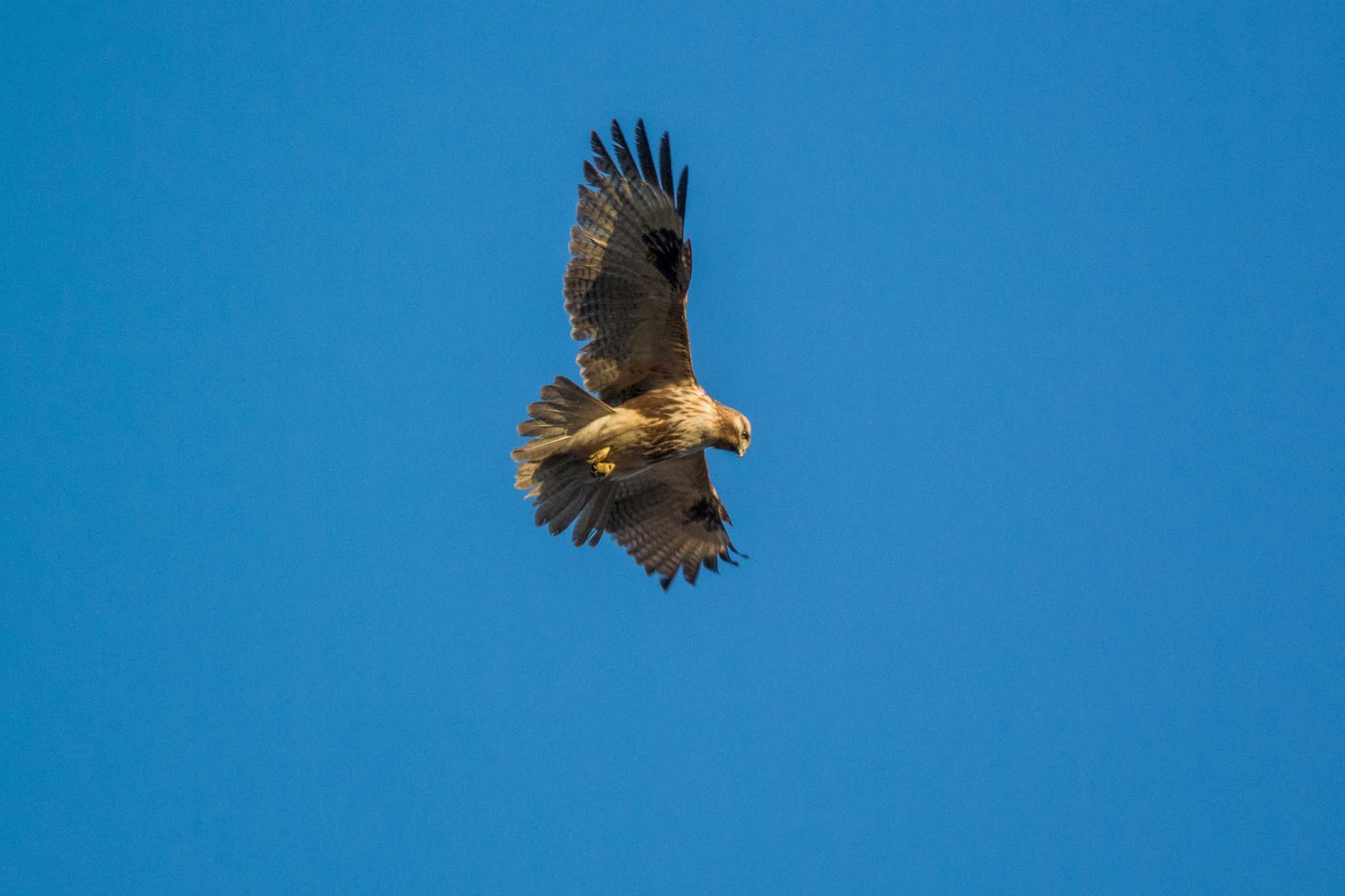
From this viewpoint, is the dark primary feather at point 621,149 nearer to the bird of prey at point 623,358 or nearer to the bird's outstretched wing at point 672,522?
the bird of prey at point 623,358

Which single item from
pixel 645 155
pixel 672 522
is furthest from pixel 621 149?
pixel 672 522

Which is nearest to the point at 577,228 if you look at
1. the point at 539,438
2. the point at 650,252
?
the point at 650,252

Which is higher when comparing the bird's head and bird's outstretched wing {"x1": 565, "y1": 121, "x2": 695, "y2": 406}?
bird's outstretched wing {"x1": 565, "y1": 121, "x2": 695, "y2": 406}

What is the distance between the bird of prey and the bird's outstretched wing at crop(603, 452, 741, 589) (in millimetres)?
802

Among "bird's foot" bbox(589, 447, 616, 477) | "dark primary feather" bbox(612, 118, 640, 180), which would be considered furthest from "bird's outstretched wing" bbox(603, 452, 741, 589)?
"dark primary feather" bbox(612, 118, 640, 180)

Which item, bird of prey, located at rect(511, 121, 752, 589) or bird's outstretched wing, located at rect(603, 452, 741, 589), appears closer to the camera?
bird of prey, located at rect(511, 121, 752, 589)

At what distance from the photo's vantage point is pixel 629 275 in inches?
327

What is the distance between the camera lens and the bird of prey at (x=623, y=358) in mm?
8156

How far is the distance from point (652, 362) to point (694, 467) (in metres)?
1.29

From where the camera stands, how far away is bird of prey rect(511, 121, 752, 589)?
8156 millimetres

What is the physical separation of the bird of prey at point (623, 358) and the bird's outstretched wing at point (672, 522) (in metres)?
0.80

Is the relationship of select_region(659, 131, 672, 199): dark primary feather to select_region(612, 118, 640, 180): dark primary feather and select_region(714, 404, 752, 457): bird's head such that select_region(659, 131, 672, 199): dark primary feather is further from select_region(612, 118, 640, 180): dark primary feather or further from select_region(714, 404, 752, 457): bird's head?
select_region(714, 404, 752, 457): bird's head

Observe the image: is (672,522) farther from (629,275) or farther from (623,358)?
(629,275)

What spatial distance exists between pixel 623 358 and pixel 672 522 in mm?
1797
